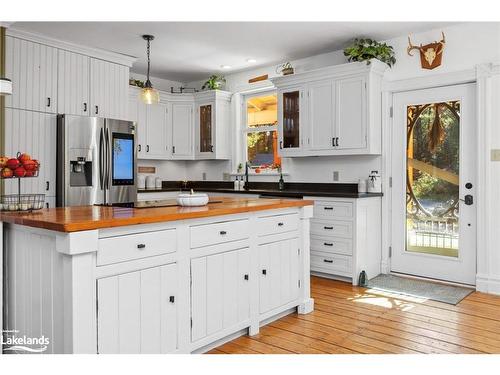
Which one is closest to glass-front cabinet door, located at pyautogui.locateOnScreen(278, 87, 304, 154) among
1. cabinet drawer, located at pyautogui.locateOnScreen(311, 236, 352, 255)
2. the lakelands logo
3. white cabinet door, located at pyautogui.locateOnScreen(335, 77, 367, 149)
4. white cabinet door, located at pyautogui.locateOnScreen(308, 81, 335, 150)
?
white cabinet door, located at pyautogui.locateOnScreen(308, 81, 335, 150)

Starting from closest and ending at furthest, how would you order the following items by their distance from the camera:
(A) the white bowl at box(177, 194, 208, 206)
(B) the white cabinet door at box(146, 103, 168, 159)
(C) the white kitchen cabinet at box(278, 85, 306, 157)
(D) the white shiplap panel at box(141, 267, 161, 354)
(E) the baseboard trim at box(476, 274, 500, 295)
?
(D) the white shiplap panel at box(141, 267, 161, 354) → (A) the white bowl at box(177, 194, 208, 206) → (E) the baseboard trim at box(476, 274, 500, 295) → (C) the white kitchen cabinet at box(278, 85, 306, 157) → (B) the white cabinet door at box(146, 103, 168, 159)

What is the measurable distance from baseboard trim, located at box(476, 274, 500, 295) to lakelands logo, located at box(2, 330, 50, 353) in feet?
12.2

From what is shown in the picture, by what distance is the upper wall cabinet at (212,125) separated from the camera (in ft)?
20.1

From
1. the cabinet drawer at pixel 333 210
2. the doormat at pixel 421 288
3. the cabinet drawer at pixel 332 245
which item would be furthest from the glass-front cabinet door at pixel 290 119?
the doormat at pixel 421 288

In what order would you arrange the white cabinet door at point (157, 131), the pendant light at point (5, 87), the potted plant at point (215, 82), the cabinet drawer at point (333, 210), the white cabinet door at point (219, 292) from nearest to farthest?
the pendant light at point (5, 87) < the white cabinet door at point (219, 292) < the cabinet drawer at point (333, 210) < the white cabinet door at point (157, 131) < the potted plant at point (215, 82)

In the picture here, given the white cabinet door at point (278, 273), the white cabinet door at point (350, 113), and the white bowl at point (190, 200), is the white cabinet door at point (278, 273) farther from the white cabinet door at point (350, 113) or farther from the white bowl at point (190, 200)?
the white cabinet door at point (350, 113)

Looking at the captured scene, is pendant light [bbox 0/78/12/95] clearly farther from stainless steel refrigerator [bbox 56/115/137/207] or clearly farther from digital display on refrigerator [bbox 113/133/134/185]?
digital display on refrigerator [bbox 113/133/134/185]

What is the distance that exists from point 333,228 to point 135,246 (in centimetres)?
274

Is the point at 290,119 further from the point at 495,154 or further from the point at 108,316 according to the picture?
the point at 108,316

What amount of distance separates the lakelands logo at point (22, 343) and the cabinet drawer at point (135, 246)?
0.54 m

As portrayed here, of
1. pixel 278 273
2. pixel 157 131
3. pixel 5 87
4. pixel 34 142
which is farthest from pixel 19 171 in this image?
pixel 157 131

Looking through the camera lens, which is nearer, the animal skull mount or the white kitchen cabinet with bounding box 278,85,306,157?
the animal skull mount

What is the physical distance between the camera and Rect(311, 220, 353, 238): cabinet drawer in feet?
14.4
